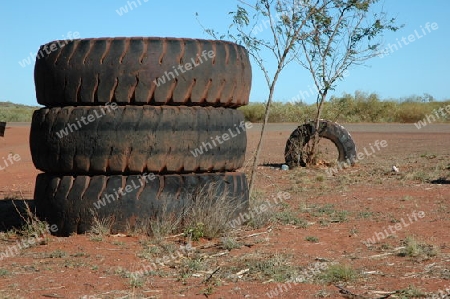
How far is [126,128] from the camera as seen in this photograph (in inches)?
296

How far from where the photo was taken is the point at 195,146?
305 inches

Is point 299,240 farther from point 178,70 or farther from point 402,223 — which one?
point 178,70

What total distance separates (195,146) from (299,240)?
4.62 feet

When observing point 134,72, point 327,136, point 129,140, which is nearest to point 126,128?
point 129,140

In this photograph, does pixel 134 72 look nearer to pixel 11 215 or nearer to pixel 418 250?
pixel 11 215

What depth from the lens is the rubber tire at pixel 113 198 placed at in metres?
7.55

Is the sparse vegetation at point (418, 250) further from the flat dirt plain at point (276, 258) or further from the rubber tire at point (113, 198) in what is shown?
the rubber tire at point (113, 198)

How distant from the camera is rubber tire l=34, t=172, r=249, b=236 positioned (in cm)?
755

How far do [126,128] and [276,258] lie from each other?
2.08 metres

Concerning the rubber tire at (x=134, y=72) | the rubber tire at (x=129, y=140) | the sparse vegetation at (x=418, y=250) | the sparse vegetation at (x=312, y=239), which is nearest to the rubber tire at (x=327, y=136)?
the rubber tire at (x=134, y=72)

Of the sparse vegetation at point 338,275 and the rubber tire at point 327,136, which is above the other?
the rubber tire at point 327,136

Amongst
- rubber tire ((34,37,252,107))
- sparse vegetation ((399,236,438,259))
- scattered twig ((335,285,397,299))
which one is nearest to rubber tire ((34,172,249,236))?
rubber tire ((34,37,252,107))

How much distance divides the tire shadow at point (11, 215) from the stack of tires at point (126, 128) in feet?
2.66

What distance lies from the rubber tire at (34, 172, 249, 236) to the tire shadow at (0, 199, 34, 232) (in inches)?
23.2
